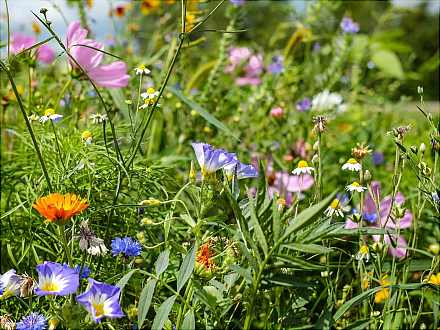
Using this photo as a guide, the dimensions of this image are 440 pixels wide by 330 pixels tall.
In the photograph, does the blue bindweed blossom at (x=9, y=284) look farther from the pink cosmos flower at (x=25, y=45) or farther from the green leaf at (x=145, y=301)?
the pink cosmos flower at (x=25, y=45)

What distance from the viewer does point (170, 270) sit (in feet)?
2.93

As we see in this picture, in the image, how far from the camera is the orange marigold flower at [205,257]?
0.74m

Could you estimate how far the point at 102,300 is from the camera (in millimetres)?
660

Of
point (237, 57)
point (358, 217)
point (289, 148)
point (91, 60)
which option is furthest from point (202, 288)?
point (237, 57)

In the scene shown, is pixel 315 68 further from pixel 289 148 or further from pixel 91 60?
pixel 91 60

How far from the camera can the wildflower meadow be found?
2.25 ft

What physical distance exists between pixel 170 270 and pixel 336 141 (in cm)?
107

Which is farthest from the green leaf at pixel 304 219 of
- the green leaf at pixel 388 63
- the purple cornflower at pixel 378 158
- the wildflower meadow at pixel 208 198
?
the green leaf at pixel 388 63

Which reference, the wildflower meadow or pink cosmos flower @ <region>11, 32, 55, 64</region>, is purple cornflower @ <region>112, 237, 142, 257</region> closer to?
the wildflower meadow

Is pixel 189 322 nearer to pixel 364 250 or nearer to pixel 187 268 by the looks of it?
pixel 187 268

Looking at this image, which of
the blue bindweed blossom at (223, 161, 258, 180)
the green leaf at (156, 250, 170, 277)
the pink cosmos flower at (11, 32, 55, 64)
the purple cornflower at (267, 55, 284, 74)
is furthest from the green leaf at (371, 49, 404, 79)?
the green leaf at (156, 250, 170, 277)

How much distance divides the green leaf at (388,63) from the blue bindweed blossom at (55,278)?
165cm

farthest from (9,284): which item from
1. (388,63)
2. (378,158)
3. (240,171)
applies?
(388,63)

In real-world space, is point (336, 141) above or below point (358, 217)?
below
